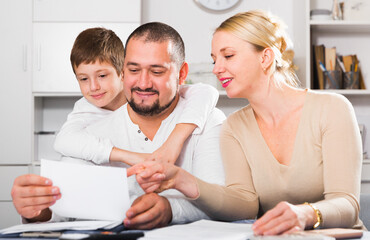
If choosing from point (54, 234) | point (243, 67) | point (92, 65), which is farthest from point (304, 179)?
point (92, 65)

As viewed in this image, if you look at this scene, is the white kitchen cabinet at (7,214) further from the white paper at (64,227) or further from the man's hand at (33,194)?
the white paper at (64,227)

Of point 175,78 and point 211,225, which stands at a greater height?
point 175,78

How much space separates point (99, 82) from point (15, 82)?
1.59 meters

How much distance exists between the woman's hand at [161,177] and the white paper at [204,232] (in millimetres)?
127

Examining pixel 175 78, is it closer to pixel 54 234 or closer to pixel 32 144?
pixel 54 234

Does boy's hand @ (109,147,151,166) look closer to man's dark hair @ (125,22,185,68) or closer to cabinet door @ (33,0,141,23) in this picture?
man's dark hair @ (125,22,185,68)

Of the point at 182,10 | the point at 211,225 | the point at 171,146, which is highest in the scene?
the point at 182,10

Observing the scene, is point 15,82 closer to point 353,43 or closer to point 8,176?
point 8,176

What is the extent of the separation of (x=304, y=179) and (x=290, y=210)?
→ 1.36ft

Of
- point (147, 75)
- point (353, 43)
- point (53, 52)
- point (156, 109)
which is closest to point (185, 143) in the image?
point (156, 109)

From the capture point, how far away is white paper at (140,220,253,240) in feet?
3.19

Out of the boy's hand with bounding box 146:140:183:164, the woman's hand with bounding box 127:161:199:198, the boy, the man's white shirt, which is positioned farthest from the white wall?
the woman's hand with bounding box 127:161:199:198

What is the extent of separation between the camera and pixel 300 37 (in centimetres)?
332

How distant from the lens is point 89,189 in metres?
1.10
